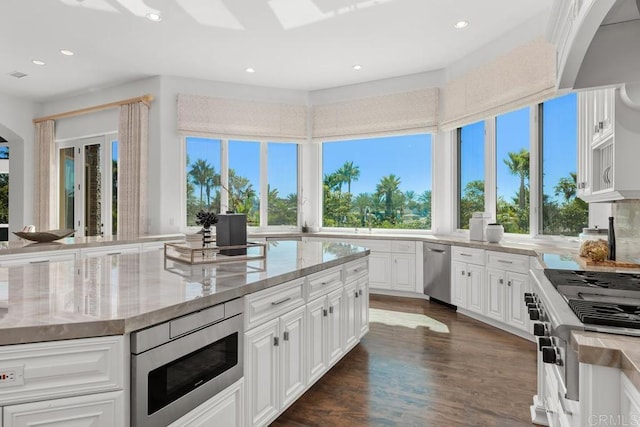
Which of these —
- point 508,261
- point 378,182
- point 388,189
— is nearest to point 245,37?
point 378,182

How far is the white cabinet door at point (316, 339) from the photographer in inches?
89.8

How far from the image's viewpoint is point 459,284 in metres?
4.27

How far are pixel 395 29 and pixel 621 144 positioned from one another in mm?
2737

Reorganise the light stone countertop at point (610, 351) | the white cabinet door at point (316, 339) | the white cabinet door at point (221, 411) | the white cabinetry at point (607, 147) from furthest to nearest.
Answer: the white cabinet door at point (316, 339), the white cabinetry at point (607, 147), the white cabinet door at point (221, 411), the light stone countertop at point (610, 351)

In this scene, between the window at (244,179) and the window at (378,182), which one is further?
the window at (244,179)

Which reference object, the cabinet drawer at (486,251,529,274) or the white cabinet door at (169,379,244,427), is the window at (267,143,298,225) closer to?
the cabinet drawer at (486,251,529,274)

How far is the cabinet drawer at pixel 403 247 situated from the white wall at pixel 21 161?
6140 millimetres

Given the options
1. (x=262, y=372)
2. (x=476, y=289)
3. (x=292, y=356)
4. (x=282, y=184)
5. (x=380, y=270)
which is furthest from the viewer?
(x=282, y=184)

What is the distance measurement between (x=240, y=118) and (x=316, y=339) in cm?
415

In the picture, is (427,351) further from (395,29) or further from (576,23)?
(395,29)

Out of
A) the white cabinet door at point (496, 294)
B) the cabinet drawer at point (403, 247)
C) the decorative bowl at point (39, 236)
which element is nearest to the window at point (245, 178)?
the cabinet drawer at point (403, 247)

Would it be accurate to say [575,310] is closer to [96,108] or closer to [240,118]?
[240,118]

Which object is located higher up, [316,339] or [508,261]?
[508,261]

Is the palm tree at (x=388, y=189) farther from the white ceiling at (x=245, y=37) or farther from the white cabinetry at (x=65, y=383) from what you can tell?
the white cabinetry at (x=65, y=383)
